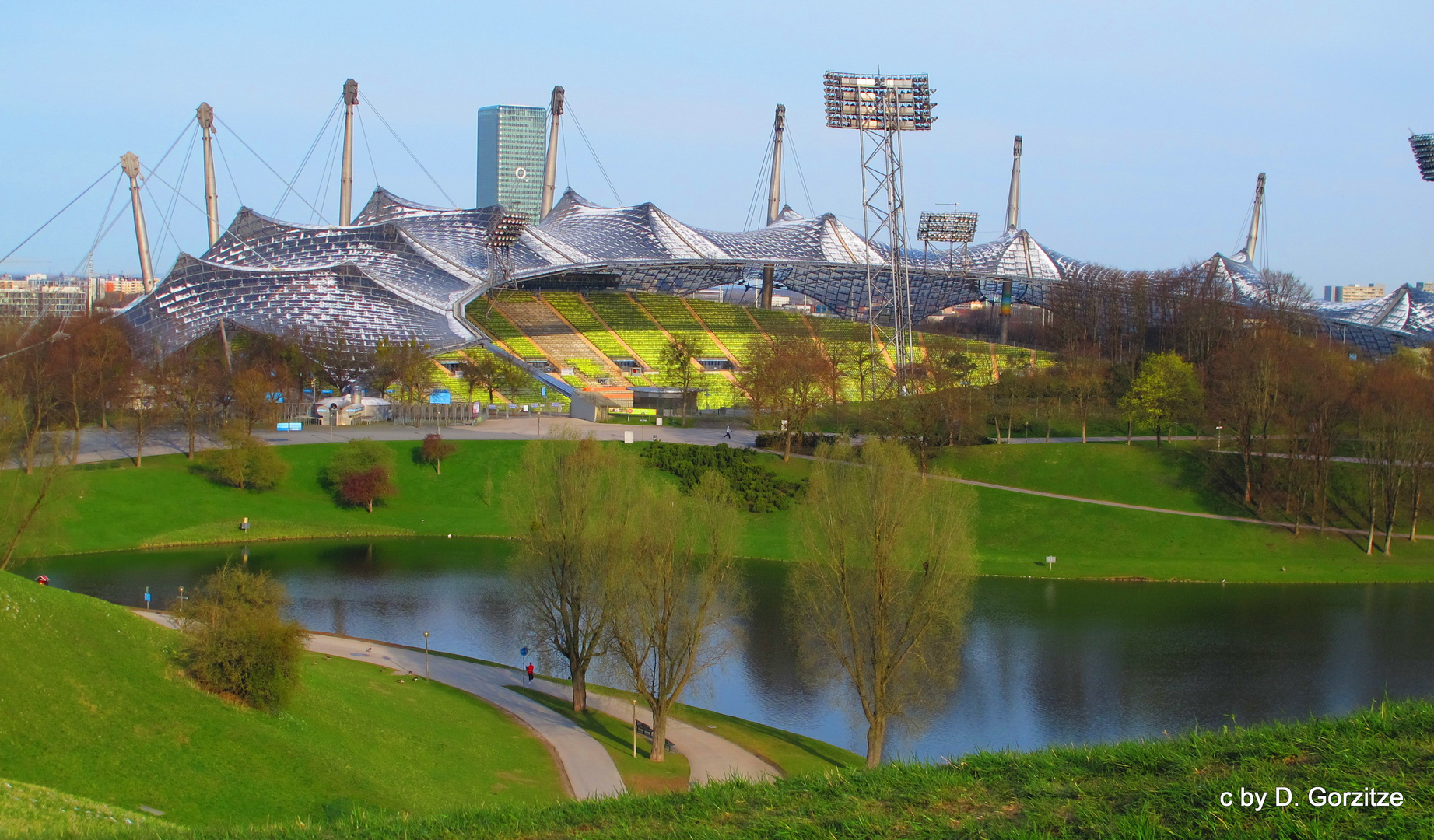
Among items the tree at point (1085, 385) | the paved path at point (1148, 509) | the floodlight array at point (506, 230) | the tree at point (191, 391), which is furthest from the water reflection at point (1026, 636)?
the floodlight array at point (506, 230)

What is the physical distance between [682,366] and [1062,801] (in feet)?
176

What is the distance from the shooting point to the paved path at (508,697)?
20.6 metres

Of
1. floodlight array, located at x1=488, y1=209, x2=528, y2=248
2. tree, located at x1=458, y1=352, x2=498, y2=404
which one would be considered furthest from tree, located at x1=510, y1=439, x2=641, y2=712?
floodlight array, located at x1=488, y1=209, x2=528, y2=248

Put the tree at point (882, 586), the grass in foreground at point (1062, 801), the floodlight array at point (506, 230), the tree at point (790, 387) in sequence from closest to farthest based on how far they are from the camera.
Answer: the grass in foreground at point (1062, 801) < the tree at point (882, 586) < the tree at point (790, 387) < the floodlight array at point (506, 230)

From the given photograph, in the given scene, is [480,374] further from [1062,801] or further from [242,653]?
[1062,801]

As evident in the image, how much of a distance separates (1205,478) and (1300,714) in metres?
22.5

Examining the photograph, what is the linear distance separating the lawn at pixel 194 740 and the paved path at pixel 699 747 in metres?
2.63

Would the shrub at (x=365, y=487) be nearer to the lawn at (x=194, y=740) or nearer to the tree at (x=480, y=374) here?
the tree at (x=480, y=374)

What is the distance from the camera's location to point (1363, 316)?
8106 cm

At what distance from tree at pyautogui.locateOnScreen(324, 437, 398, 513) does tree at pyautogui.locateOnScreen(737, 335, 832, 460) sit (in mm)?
15936

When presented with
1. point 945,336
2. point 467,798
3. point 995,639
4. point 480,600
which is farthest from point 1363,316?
point 467,798

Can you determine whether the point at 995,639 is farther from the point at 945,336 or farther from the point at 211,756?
the point at 945,336

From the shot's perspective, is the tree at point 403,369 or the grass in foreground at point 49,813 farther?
the tree at point 403,369

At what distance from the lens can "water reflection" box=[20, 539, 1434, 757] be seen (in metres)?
24.4
